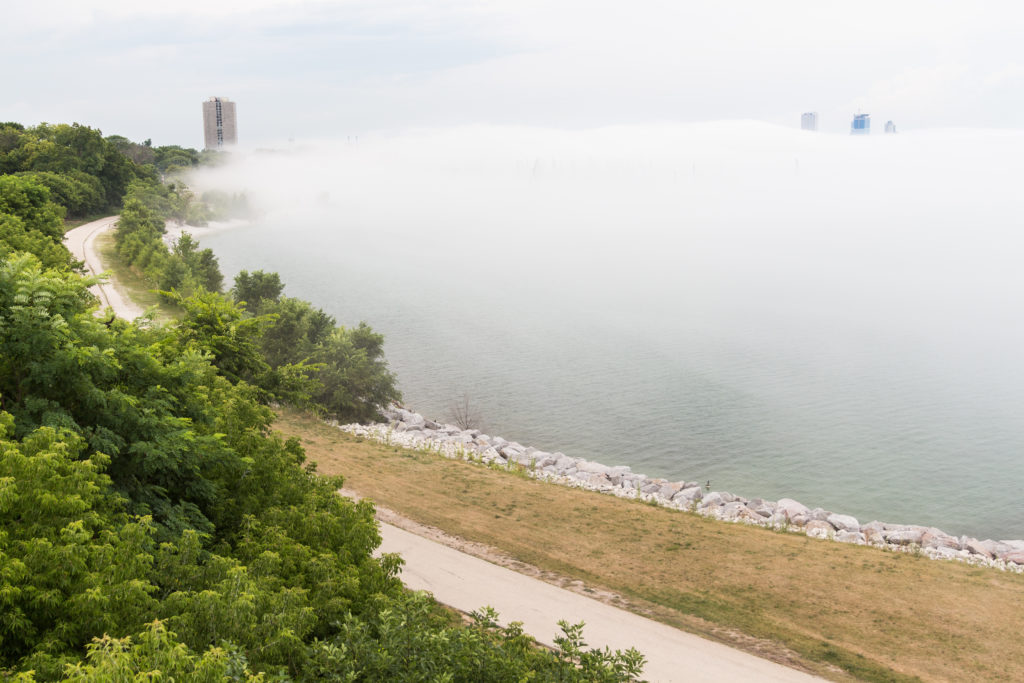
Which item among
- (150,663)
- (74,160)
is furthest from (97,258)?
(150,663)

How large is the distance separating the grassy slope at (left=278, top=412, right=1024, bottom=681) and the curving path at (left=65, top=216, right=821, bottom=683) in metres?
0.74

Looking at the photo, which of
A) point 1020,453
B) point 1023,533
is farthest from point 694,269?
point 1023,533

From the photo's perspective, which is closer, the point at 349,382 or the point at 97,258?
the point at 349,382

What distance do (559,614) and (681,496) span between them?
12969 millimetres

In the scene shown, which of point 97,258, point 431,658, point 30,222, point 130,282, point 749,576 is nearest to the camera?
point 431,658

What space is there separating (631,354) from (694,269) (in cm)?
3440

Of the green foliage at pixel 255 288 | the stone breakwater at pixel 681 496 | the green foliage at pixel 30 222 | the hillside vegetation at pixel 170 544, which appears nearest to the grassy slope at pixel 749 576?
the stone breakwater at pixel 681 496

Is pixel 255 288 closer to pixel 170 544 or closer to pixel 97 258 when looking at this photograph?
pixel 97 258

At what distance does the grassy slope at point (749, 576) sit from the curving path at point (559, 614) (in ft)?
2.44

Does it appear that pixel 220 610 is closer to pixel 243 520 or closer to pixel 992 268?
pixel 243 520

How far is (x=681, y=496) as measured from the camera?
92.5ft

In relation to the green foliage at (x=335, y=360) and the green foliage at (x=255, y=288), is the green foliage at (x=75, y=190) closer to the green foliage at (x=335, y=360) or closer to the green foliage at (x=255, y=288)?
the green foliage at (x=255, y=288)

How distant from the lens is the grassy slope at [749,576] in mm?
15711

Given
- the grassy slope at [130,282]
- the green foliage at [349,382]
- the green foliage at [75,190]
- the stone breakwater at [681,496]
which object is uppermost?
the green foliage at [75,190]
